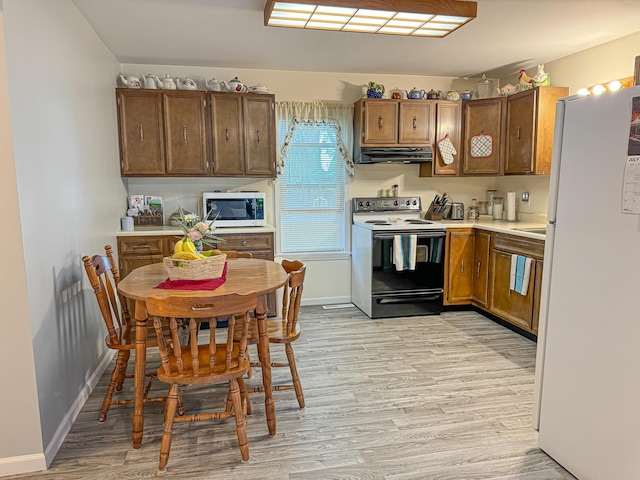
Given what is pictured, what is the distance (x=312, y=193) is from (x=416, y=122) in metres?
1.36

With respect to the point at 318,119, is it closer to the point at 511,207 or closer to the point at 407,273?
the point at 407,273

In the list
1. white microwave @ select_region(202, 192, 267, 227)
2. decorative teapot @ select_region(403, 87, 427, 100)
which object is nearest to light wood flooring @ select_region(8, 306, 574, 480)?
white microwave @ select_region(202, 192, 267, 227)

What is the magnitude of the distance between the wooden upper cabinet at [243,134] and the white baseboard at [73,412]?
80.2 inches

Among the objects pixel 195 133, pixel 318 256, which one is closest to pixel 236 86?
pixel 195 133

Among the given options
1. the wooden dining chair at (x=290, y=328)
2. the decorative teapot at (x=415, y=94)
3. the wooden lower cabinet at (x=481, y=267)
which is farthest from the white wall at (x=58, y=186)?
the wooden lower cabinet at (x=481, y=267)

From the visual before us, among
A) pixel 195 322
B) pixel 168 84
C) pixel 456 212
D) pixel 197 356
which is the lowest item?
pixel 197 356

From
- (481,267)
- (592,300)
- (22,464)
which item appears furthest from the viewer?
(481,267)

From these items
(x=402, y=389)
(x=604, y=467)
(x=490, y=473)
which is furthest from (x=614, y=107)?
(x=402, y=389)

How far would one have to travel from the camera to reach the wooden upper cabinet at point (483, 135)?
4.49m

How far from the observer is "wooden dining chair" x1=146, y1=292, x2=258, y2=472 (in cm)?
192

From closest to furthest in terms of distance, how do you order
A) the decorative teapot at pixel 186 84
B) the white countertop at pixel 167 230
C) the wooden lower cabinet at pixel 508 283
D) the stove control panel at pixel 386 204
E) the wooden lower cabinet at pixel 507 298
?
the wooden lower cabinet at pixel 508 283 < the wooden lower cabinet at pixel 507 298 < the white countertop at pixel 167 230 < the decorative teapot at pixel 186 84 < the stove control panel at pixel 386 204

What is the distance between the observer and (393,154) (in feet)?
14.8

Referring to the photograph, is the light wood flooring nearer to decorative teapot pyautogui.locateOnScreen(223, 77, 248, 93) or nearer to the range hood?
the range hood

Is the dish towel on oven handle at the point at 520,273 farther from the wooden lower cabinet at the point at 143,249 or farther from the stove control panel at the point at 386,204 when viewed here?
the wooden lower cabinet at the point at 143,249
